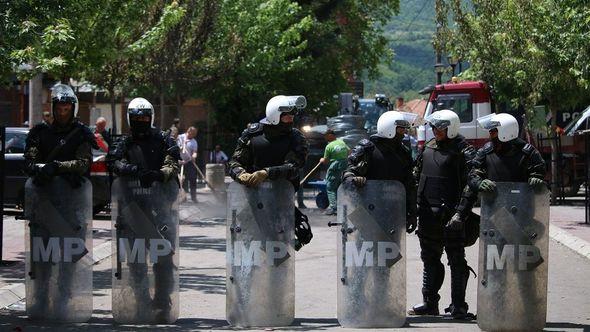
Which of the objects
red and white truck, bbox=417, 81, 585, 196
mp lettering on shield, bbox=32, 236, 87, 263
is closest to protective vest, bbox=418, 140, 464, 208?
mp lettering on shield, bbox=32, 236, 87, 263

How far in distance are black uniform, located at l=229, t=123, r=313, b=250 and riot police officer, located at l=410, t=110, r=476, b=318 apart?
1118mm

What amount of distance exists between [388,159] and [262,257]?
4.54 feet

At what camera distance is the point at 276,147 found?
10.6 metres

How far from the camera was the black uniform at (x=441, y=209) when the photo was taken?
1101 centimetres

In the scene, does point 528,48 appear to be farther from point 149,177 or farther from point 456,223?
point 149,177

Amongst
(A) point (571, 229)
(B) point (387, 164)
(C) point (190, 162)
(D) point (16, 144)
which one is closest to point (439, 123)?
(B) point (387, 164)

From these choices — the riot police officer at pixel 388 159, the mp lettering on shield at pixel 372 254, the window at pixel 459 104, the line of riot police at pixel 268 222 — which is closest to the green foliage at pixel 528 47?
the window at pixel 459 104

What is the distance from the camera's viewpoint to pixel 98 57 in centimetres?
1694

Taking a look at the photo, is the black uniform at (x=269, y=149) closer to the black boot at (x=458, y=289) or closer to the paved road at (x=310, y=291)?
the paved road at (x=310, y=291)

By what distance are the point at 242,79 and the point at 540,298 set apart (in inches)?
1131

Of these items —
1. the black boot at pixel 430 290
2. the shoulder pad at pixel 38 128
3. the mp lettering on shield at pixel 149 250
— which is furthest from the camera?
the black boot at pixel 430 290

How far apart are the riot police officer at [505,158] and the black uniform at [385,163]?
603 millimetres

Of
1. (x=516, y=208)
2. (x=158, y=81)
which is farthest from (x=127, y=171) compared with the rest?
(x=158, y=81)

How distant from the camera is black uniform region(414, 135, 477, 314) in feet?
36.1
